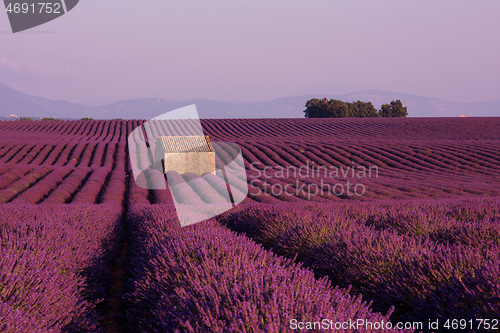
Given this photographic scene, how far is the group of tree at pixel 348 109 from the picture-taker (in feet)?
217

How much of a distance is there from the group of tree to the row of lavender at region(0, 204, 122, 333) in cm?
6461

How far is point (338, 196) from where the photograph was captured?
13.7 metres

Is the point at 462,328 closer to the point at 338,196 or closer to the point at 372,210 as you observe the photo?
the point at 372,210

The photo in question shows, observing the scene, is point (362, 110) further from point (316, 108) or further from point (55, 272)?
point (55, 272)

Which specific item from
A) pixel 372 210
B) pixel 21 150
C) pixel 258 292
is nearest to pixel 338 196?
pixel 372 210

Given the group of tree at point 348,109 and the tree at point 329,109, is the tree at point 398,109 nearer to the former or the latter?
the group of tree at point 348,109

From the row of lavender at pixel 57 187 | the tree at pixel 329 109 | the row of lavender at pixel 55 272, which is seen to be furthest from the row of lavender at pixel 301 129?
the row of lavender at pixel 55 272

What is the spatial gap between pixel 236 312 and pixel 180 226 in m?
2.98

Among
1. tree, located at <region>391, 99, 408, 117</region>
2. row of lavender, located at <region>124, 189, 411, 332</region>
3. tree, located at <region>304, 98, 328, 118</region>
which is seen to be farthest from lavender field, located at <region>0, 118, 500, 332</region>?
tree, located at <region>391, 99, 408, 117</region>

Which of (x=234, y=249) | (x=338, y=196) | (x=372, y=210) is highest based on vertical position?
(x=234, y=249)

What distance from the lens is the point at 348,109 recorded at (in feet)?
221

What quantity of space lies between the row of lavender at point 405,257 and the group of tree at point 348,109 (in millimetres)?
62798

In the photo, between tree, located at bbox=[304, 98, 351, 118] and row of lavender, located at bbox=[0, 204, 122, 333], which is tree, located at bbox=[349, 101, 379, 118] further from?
row of lavender, located at bbox=[0, 204, 122, 333]

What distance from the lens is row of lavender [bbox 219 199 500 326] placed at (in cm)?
262
